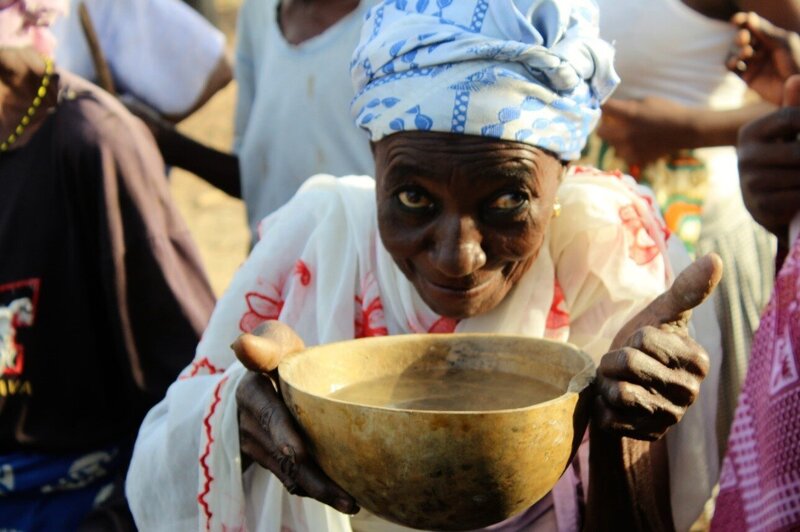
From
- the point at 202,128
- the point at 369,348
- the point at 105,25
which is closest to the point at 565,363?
the point at 369,348

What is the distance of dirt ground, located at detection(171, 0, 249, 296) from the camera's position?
322 inches

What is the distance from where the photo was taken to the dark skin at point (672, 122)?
10.5 feet

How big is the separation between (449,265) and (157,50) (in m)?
1.92

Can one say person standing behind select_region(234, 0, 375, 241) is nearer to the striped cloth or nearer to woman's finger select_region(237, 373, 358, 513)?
the striped cloth

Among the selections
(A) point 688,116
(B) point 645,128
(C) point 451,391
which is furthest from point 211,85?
(C) point 451,391

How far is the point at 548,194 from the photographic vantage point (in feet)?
7.51

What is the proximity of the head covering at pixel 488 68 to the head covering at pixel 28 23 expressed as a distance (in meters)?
1.22

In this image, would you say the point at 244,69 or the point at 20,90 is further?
the point at 244,69

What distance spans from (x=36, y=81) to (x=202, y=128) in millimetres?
7943

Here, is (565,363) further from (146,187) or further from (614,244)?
(146,187)

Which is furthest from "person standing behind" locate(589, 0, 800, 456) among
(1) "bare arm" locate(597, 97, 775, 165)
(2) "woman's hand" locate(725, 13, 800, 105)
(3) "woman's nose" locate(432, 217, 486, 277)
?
(3) "woman's nose" locate(432, 217, 486, 277)

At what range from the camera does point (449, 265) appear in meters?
2.17

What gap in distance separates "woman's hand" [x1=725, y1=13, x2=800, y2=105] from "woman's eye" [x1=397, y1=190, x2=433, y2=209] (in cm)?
92

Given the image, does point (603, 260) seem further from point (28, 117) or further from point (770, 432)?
point (28, 117)
